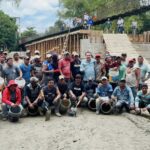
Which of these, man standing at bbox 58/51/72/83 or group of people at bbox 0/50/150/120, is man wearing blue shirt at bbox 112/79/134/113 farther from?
man standing at bbox 58/51/72/83

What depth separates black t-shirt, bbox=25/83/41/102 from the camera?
13109 mm

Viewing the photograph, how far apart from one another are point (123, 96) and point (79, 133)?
2.77 meters

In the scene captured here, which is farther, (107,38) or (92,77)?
(107,38)

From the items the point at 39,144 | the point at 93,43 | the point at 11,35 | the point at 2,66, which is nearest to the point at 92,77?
the point at 2,66

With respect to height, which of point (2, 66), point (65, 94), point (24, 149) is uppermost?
point (2, 66)

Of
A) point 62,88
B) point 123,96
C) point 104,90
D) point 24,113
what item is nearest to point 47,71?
point 62,88

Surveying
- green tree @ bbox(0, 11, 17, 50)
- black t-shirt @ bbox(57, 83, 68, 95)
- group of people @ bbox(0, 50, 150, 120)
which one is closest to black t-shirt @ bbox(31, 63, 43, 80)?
group of people @ bbox(0, 50, 150, 120)

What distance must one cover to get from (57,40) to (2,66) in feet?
60.8

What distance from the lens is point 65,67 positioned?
45.4 ft

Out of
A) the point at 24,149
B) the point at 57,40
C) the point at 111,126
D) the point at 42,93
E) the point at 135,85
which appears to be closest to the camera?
the point at 24,149

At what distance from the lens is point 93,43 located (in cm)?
2584

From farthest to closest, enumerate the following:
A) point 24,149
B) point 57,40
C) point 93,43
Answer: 1. point 57,40
2. point 93,43
3. point 24,149

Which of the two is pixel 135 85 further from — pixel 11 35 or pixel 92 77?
pixel 11 35

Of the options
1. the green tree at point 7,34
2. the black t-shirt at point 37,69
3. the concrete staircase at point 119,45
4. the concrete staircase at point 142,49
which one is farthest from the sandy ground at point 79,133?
the green tree at point 7,34
